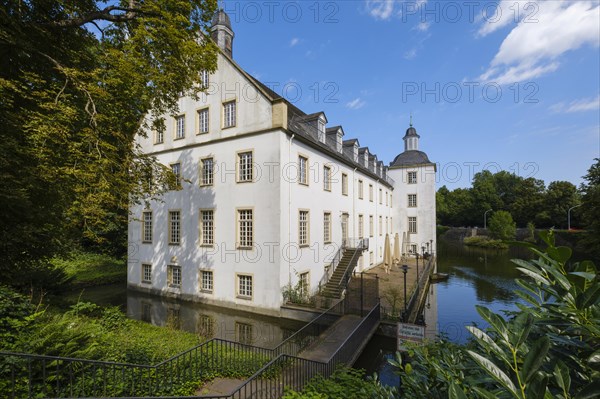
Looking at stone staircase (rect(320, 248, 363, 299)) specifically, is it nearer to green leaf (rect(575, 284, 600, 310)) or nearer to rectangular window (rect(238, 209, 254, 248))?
rectangular window (rect(238, 209, 254, 248))

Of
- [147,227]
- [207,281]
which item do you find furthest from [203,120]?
[207,281]

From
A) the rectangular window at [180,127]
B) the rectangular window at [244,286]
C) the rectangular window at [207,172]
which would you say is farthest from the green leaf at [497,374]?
the rectangular window at [180,127]

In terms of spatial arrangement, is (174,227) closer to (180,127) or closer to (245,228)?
(245,228)

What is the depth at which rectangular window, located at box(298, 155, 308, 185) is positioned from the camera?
54.1 ft

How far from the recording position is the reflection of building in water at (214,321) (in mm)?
12442

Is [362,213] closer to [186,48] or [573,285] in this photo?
[186,48]

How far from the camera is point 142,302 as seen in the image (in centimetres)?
1795

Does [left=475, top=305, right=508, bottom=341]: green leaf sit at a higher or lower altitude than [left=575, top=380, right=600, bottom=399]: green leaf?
higher

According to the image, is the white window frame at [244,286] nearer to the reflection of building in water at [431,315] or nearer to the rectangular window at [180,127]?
the reflection of building in water at [431,315]

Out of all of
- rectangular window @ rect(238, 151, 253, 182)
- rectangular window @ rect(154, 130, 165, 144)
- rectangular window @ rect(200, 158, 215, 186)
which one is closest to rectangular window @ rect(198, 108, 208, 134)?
rectangular window @ rect(200, 158, 215, 186)

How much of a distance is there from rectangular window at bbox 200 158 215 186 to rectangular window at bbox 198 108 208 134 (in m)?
1.93

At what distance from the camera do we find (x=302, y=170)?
16.9m

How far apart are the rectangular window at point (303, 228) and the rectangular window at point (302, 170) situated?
186 centimetres

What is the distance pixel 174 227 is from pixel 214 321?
752 centimetres
